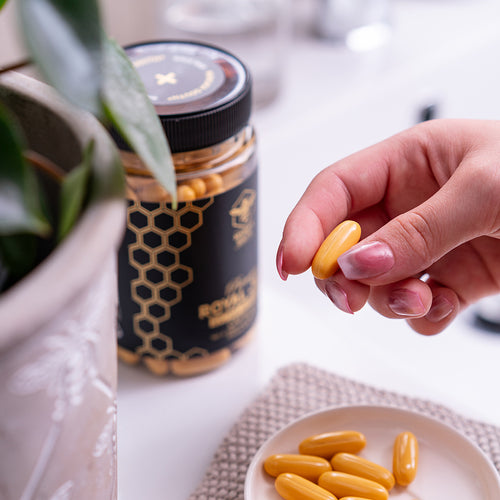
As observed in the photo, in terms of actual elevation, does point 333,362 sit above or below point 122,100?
below

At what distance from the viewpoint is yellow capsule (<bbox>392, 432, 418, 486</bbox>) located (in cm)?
41

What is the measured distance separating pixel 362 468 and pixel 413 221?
0.48 feet

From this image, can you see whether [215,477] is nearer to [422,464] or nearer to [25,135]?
[422,464]

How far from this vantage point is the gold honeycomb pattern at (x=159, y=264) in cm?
42

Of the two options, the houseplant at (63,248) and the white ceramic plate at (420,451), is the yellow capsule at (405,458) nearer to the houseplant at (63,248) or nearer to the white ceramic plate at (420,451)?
the white ceramic plate at (420,451)

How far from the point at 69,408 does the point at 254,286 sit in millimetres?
251

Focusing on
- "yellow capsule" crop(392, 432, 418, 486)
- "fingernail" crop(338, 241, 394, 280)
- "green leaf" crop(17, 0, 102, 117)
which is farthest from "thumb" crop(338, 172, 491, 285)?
"green leaf" crop(17, 0, 102, 117)

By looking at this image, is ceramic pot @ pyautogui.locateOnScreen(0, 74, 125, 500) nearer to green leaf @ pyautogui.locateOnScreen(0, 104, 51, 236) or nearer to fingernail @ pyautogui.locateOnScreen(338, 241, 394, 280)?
green leaf @ pyautogui.locateOnScreen(0, 104, 51, 236)

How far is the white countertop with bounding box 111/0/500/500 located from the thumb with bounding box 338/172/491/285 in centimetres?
15

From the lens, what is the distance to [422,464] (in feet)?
1.38

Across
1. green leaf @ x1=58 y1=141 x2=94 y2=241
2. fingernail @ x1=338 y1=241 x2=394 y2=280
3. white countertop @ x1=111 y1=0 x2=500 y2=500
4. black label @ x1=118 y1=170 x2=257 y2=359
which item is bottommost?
white countertop @ x1=111 y1=0 x2=500 y2=500

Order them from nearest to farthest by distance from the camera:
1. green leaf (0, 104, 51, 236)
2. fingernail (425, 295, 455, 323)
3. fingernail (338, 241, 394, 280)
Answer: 1. green leaf (0, 104, 51, 236)
2. fingernail (338, 241, 394, 280)
3. fingernail (425, 295, 455, 323)

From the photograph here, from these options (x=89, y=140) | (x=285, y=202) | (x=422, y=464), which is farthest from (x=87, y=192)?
(x=285, y=202)

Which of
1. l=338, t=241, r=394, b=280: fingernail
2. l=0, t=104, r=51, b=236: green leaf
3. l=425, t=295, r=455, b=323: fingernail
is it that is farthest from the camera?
l=425, t=295, r=455, b=323: fingernail
